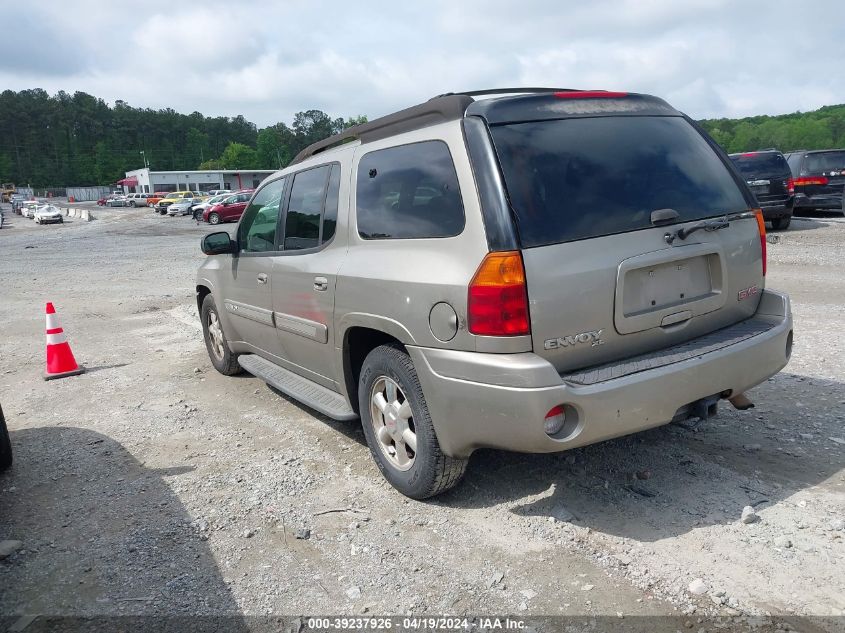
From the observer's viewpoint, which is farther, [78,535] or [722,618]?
[78,535]

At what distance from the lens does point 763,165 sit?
1404cm

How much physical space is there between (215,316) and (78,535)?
2.98 m

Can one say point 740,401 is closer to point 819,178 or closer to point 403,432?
point 403,432

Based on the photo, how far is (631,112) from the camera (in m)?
3.38

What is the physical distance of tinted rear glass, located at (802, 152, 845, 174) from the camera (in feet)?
51.3

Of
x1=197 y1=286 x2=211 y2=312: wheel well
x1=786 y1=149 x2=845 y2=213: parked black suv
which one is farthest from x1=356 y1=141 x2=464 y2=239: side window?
x1=786 y1=149 x2=845 y2=213: parked black suv

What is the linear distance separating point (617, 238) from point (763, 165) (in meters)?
13.2

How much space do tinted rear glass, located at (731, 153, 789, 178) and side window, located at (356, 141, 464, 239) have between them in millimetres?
12655

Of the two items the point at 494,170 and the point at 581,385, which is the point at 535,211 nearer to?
the point at 494,170

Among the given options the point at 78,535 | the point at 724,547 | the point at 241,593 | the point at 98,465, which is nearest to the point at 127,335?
the point at 98,465

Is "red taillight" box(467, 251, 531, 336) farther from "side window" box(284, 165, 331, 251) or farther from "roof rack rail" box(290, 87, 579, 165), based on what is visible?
"side window" box(284, 165, 331, 251)

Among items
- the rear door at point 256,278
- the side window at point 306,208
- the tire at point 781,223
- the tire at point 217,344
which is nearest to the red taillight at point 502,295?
the side window at point 306,208

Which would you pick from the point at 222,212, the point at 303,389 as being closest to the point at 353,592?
the point at 303,389

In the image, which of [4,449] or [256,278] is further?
[256,278]
